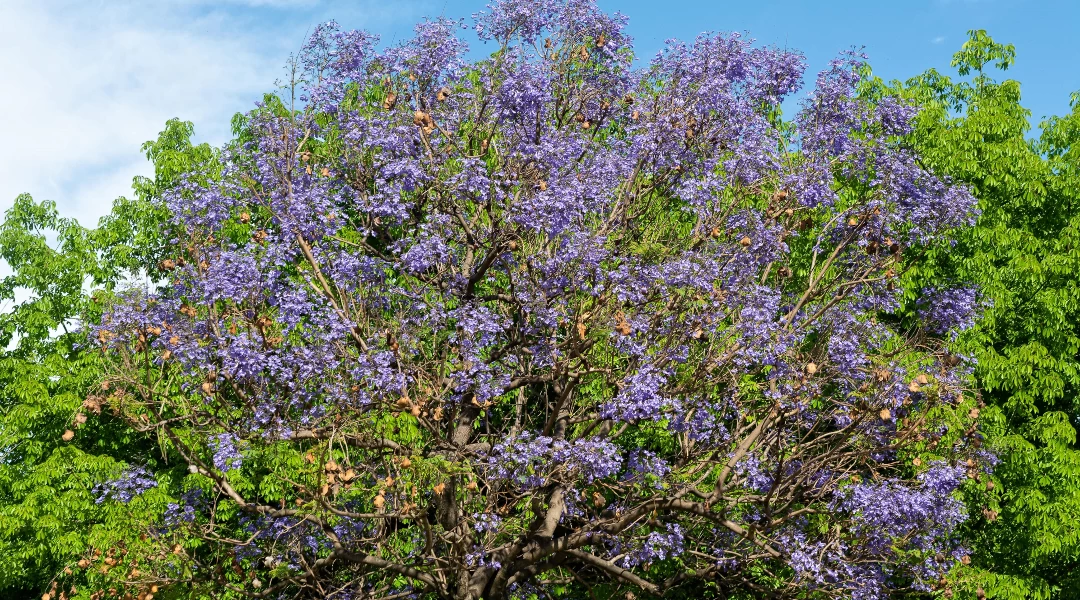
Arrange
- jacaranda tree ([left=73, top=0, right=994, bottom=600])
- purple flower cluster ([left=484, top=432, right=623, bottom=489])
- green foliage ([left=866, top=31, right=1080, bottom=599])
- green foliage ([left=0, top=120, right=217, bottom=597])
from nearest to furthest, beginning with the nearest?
purple flower cluster ([left=484, top=432, right=623, bottom=489])
jacaranda tree ([left=73, top=0, right=994, bottom=600])
green foliage ([left=866, top=31, right=1080, bottom=599])
green foliage ([left=0, top=120, right=217, bottom=597])

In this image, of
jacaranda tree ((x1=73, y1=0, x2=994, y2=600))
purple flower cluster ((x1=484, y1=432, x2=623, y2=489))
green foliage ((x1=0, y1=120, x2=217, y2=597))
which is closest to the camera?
purple flower cluster ((x1=484, y1=432, x2=623, y2=489))

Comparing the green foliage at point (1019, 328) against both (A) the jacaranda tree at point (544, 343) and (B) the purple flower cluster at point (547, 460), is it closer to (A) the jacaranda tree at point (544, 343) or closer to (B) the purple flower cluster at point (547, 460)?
(A) the jacaranda tree at point (544, 343)

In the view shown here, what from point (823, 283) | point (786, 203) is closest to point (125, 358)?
point (786, 203)

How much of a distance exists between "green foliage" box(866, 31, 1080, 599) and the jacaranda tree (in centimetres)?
253

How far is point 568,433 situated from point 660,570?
8.57 feet

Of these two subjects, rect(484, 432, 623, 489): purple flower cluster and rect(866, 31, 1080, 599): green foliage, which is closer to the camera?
rect(484, 432, 623, 489): purple flower cluster

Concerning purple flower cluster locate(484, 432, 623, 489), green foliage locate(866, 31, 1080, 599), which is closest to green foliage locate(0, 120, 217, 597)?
purple flower cluster locate(484, 432, 623, 489)

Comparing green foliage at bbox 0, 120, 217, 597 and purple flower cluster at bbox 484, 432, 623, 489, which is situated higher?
green foliage at bbox 0, 120, 217, 597

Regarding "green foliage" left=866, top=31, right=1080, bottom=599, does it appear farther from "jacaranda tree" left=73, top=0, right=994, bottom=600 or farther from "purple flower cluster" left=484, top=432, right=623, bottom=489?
"purple flower cluster" left=484, top=432, right=623, bottom=489

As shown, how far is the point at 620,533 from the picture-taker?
12906 mm

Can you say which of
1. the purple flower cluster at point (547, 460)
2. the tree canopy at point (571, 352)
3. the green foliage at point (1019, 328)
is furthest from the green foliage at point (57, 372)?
the green foliage at point (1019, 328)

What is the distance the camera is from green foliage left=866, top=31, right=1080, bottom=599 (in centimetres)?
1680

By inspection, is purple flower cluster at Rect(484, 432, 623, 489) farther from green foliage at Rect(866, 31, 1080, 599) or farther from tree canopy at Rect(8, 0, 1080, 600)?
green foliage at Rect(866, 31, 1080, 599)

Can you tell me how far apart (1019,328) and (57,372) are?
19.3m
